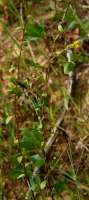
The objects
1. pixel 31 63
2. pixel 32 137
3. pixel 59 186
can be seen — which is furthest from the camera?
pixel 31 63

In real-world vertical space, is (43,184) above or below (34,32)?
below

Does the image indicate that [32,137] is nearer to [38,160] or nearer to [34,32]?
[38,160]

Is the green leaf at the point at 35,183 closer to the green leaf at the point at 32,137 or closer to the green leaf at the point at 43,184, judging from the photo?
the green leaf at the point at 43,184

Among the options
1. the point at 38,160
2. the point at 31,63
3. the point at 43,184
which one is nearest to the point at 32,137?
the point at 38,160

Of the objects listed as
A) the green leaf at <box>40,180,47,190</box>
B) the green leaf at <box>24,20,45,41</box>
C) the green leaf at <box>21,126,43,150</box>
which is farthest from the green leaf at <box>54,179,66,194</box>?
the green leaf at <box>24,20,45,41</box>

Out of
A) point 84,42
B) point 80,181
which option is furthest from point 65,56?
point 80,181

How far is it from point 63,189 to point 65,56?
0.71 meters

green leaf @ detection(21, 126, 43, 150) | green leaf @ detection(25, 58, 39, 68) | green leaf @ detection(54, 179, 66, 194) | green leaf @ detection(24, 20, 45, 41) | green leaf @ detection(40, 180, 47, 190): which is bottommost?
green leaf @ detection(54, 179, 66, 194)

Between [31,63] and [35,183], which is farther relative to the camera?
[31,63]

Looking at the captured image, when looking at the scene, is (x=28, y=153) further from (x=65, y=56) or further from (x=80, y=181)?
(x=65, y=56)

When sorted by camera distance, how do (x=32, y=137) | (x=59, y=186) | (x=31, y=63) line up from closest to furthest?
(x=32, y=137)
(x=59, y=186)
(x=31, y=63)

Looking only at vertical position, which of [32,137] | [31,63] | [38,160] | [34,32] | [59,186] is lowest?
[59,186]

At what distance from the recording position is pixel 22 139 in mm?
2113

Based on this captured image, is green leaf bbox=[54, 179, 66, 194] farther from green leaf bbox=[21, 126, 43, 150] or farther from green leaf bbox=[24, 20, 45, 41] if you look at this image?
green leaf bbox=[24, 20, 45, 41]
